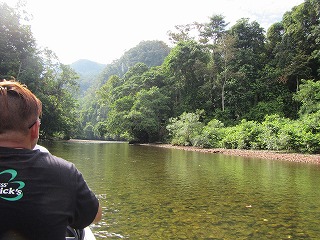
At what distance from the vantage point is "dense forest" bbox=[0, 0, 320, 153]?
105ft

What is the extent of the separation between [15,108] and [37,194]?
46 cm

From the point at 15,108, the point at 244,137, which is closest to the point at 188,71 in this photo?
the point at 244,137

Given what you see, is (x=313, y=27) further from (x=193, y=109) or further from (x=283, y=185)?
(x=283, y=185)

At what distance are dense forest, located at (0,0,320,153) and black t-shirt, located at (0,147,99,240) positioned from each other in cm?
2413

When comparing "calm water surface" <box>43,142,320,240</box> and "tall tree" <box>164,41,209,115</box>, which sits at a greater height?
"tall tree" <box>164,41,209,115</box>

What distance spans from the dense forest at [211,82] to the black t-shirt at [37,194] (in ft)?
79.2

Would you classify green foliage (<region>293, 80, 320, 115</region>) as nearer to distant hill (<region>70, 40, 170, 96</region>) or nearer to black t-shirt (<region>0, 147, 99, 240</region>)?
black t-shirt (<region>0, 147, 99, 240</region>)

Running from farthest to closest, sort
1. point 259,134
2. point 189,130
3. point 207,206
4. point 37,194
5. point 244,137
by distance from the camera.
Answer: point 189,130
point 244,137
point 259,134
point 207,206
point 37,194

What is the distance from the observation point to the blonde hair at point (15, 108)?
1.54m

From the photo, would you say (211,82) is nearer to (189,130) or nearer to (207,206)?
(189,130)

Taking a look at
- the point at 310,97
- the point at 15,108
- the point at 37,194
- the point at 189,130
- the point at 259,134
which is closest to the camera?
the point at 37,194

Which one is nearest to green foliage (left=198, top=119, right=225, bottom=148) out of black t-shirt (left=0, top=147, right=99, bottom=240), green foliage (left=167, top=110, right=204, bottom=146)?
green foliage (left=167, top=110, right=204, bottom=146)

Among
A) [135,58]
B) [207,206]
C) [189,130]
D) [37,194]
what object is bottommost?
[207,206]

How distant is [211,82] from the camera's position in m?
41.9
